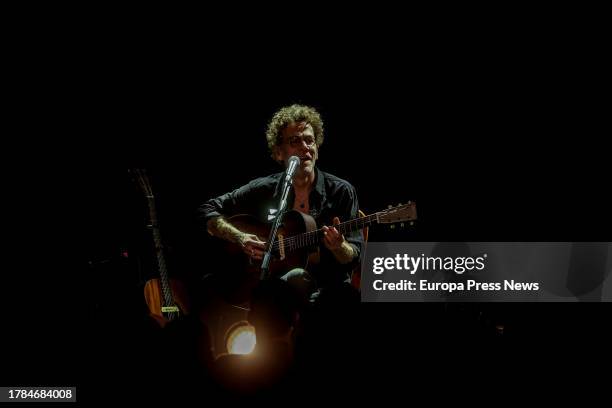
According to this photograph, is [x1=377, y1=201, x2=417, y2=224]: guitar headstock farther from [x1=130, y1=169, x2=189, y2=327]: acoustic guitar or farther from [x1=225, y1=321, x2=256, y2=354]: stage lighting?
[x1=130, y1=169, x2=189, y2=327]: acoustic guitar

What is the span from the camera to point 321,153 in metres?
3.70

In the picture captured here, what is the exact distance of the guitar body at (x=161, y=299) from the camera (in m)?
3.00

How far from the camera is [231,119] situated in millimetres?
3723

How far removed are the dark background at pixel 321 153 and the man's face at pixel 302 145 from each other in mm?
515

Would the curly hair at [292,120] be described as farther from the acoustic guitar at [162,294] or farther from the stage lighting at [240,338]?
the stage lighting at [240,338]

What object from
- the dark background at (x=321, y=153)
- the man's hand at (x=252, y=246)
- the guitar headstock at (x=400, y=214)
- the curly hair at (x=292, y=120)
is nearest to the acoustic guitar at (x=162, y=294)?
the dark background at (x=321, y=153)

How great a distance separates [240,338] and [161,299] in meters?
0.75

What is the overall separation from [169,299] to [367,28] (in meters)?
2.25

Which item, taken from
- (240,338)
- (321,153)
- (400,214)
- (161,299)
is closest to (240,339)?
(240,338)

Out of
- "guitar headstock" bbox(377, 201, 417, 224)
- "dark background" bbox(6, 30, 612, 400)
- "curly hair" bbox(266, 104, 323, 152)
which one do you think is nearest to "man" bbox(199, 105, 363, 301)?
"curly hair" bbox(266, 104, 323, 152)

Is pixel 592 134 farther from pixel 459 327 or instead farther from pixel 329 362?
pixel 329 362

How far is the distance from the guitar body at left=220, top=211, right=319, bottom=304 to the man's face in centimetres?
35

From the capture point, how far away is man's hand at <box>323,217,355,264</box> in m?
2.65

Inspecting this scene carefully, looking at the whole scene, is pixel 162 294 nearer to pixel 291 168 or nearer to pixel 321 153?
pixel 291 168
